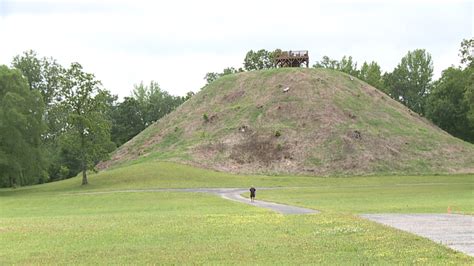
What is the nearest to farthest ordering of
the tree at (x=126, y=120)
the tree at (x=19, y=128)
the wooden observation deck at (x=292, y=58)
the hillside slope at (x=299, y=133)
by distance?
the tree at (x=19, y=128) → the hillside slope at (x=299, y=133) → the wooden observation deck at (x=292, y=58) → the tree at (x=126, y=120)

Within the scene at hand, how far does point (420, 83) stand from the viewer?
127m

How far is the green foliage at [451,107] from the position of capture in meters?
101

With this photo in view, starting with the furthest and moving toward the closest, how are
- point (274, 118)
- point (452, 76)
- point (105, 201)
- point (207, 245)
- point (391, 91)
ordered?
point (391, 91), point (452, 76), point (274, 118), point (105, 201), point (207, 245)

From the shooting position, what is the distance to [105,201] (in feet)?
154

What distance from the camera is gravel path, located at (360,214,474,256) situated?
17234 mm

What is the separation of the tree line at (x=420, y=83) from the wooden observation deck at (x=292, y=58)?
2762mm

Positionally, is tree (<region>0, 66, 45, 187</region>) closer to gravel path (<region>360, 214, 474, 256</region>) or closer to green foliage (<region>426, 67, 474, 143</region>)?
gravel path (<region>360, 214, 474, 256</region>)

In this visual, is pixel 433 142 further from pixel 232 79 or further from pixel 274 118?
pixel 232 79

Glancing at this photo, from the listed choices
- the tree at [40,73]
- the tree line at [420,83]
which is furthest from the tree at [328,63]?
the tree at [40,73]

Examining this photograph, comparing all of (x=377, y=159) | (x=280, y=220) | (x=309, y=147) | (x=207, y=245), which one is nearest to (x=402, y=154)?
(x=377, y=159)

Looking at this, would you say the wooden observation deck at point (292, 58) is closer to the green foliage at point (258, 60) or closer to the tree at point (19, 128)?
the green foliage at point (258, 60)

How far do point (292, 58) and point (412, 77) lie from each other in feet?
117

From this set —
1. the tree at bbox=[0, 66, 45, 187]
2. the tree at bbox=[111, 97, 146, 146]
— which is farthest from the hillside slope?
the tree at bbox=[111, 97, 146, 146]

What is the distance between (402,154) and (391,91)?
55446 millimetres
